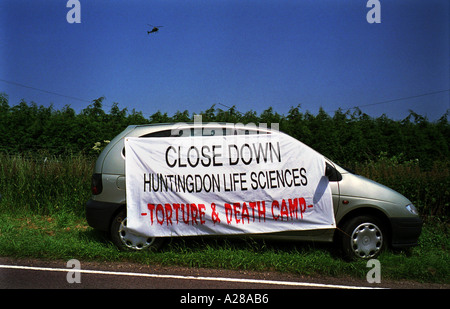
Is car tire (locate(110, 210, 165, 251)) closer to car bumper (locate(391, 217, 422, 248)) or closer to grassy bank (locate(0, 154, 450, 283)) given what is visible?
grassy bank (locate(0, 154, 450, 283))

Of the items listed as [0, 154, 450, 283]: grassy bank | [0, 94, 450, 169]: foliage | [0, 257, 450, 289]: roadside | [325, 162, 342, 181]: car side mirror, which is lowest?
[0, 257, 450, 289]: roadside

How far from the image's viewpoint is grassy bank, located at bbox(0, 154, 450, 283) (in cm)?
514

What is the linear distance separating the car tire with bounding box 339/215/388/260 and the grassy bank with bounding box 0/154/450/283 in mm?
189

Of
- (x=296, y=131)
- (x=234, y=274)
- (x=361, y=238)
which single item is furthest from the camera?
(x=296, y=131)

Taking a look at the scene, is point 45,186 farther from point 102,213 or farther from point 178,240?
point 178,240

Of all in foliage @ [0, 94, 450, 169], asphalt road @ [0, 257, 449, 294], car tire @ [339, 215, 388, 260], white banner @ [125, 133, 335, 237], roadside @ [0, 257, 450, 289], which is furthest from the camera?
foliage @ [0, 94, 450, 169]

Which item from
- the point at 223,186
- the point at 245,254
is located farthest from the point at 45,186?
the point at 245,254

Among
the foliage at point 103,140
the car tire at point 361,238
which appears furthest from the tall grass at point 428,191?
the car tire at point 361,238

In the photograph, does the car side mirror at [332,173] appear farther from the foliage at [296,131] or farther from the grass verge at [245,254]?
the foliage at [296,131]

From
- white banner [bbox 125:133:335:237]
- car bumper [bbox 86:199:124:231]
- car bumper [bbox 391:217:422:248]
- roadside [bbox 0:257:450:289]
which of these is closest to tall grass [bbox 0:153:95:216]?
car bumper [bbox 86:199:124:231]

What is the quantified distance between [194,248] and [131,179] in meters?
1.39

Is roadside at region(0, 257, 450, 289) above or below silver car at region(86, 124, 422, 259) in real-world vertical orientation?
below

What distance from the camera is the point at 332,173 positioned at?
550 cm

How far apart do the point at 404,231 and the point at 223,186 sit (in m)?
2.66
